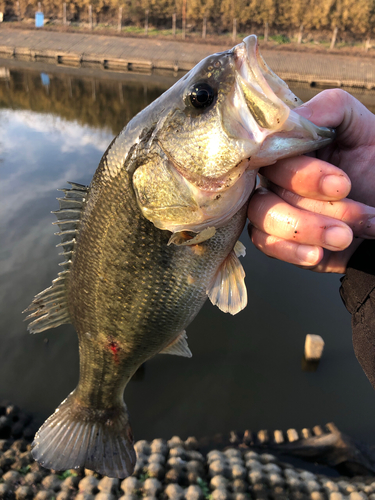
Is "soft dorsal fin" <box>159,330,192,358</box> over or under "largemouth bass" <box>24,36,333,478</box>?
under

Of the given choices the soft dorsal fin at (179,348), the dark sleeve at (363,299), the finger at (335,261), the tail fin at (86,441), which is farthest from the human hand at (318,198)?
the tail fin at (86,441)

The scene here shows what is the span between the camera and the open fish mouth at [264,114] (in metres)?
1.32

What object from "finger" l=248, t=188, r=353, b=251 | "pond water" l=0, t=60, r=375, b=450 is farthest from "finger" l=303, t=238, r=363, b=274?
"pond water" l=0, t=60, r=375, b=450

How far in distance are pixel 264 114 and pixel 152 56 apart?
29721 mm

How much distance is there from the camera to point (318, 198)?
1634 millimetres

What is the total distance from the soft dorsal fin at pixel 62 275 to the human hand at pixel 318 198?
1.01 m

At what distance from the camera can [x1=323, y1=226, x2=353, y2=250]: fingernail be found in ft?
5.17

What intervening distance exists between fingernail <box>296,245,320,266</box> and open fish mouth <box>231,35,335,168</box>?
0.52 meters

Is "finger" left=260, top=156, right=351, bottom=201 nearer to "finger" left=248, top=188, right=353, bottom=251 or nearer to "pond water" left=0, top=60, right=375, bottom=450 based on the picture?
"finger" left=248, top=188, right=353, bottom=251

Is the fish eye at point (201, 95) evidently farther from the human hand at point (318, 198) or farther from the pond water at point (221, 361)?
the pond water at point (221, 361)

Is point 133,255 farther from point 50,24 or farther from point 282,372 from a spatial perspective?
point 50,24

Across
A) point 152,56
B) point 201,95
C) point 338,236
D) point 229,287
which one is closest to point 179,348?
point 229,287

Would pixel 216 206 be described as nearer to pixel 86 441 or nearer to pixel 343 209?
pixel 343 209

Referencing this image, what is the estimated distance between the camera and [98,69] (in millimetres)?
25516
